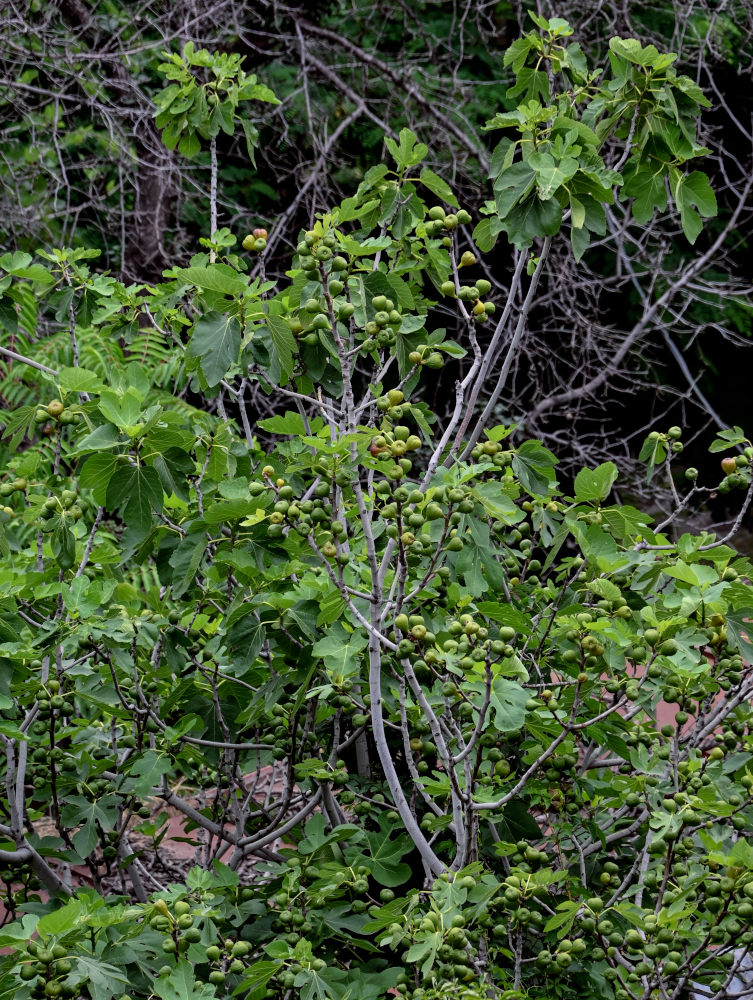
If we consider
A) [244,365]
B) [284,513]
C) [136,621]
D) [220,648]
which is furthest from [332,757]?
[244,365]

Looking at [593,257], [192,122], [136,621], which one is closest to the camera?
[136,621]

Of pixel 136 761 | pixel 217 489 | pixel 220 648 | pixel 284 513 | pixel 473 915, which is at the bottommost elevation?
pixel 136 761

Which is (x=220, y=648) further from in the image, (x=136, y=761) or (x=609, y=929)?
(x=609, y=929)

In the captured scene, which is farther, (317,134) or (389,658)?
(317,134)

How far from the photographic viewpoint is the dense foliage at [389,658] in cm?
226

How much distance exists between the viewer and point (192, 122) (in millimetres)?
3475

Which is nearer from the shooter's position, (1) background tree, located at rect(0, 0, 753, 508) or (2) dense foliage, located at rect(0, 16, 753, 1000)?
(2) dense foliage, located at rect(0, 16, 753, 1000)

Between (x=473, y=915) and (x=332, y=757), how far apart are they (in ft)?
2.46

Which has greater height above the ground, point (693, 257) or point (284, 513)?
point (284, 513)

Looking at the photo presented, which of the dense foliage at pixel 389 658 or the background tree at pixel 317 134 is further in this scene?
the background tree at pixel 317 134

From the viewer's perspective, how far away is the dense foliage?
226 centimetres

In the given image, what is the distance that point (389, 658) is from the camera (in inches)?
96.0

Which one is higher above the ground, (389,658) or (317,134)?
(389,658)

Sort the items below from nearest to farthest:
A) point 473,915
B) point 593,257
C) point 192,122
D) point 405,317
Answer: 1. point 473,915
2. point 405,317
3. point 192,122
4. point 593,257
